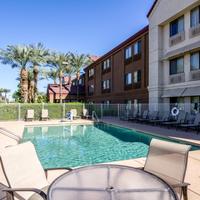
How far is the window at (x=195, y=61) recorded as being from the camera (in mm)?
18250

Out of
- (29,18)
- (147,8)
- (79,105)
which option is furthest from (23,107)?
(147,8)

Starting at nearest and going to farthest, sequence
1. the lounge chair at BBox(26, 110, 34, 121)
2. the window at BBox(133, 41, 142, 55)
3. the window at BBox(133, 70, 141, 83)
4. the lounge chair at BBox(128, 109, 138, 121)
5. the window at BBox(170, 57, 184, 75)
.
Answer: the window at BBox(170, 57, 184, 75)
the lounge chair at BBox(128, 109, 138, 121)
the lounge chair at BBox(26, 110, 34, 121)
the window at BBox(133, 41, 142, 55)
the window at BBox(133, 70, 141, 83)

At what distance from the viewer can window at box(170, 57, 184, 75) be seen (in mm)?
20062

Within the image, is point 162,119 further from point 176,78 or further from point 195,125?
point 195,125

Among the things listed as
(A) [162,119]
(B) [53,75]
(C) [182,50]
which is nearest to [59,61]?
(B) [53,75]

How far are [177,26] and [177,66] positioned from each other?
340 cm

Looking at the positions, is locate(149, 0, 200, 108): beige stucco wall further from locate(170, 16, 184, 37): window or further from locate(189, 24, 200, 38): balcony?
locate(189, 24, 200, 38): balcony

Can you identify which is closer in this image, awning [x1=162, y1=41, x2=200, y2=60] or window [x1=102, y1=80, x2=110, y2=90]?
awning [x1=162, y1=41, x2=200, y2=60]

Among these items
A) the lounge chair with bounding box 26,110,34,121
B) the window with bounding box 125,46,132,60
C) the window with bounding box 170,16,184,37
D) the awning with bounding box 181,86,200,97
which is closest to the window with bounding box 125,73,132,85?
the window with bounding box 125,46,132,60

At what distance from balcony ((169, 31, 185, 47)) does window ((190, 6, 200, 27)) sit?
3.74ft

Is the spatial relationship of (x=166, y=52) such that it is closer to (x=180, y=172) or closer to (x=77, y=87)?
(x=180, y=172)

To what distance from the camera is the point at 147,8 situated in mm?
25000

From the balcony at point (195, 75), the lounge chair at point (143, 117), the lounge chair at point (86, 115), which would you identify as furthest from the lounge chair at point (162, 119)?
the lounge chair at point (86, 115)

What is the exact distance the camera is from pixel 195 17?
60.0 ft
